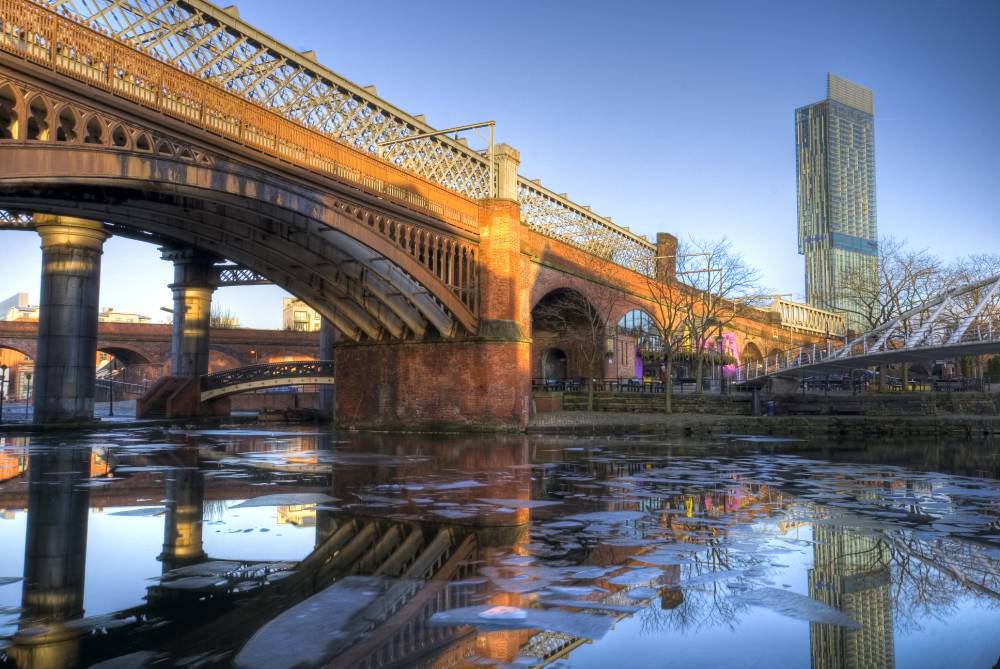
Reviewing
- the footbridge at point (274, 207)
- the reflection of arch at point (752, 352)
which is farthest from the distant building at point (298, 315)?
the footbridge at point (274, 207)

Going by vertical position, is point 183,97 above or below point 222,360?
above

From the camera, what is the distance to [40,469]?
14094 millimetres

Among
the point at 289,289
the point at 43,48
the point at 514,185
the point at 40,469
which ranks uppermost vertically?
the point at 514,185

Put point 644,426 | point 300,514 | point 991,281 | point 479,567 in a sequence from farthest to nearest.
Result: 1. point 991,281
2. point 644,426
3. point 300,514
4. point 479,567

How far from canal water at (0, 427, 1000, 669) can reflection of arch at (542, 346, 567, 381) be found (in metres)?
39.3

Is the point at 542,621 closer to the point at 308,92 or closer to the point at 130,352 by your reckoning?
the point at 308,92

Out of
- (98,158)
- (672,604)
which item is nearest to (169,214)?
(98,158)

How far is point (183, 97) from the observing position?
704 inches

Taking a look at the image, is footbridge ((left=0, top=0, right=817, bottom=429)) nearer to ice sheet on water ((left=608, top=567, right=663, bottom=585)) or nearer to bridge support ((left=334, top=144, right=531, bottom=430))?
bridge support ((left=334, top=144, right=531, bottom=430))

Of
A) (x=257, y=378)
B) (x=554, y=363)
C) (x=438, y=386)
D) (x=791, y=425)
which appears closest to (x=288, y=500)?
(x=438, y=386)

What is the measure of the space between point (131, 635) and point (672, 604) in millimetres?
3473

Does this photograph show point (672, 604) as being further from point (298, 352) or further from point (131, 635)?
point (298, 352)

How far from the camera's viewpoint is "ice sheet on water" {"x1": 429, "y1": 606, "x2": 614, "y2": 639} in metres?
4.75

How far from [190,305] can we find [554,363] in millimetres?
24145
